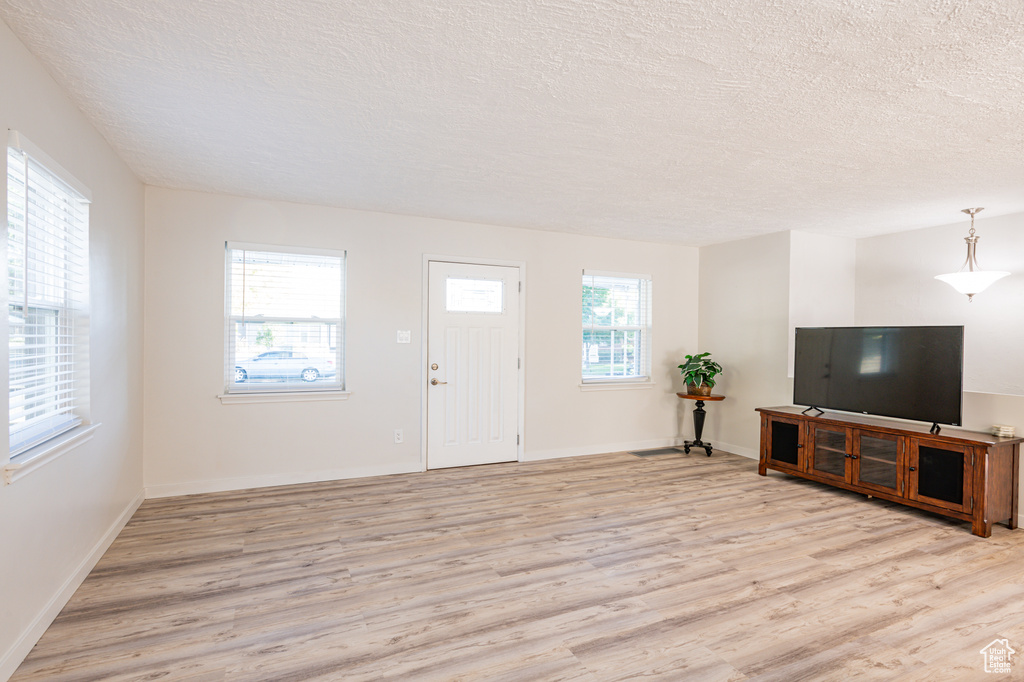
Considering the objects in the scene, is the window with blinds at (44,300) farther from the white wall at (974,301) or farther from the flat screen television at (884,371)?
the white wall at (974,301)

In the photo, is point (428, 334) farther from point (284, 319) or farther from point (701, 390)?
point (701, 390)

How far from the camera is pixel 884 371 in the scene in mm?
4258

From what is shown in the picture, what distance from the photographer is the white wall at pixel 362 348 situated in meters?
4.09

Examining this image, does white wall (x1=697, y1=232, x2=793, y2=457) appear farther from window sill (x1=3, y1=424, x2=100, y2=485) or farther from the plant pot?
window sill (x1=3, y1=424, x2=100, y2=485)

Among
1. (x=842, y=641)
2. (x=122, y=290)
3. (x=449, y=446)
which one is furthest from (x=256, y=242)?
(x=842, y=641)

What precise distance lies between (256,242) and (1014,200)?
5.83m

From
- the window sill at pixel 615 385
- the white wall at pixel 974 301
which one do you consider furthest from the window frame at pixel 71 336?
the white wall at pixel 974 301

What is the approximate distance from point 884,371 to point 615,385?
2481 mm

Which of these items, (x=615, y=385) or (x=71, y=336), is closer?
(x=71, y=336)

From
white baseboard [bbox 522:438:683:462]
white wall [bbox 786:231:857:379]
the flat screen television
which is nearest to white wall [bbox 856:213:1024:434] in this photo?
white wall [bbox 786:231:857:379]

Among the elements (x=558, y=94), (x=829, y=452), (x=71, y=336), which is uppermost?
(x=558, y=94)

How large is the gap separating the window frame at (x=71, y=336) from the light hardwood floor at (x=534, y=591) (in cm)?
77

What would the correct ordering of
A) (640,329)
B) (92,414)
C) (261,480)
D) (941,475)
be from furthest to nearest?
(640,329)
(261,480)
(941,475)
(92,414)

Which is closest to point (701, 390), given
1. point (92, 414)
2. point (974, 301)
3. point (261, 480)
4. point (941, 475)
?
point (941, 475)
